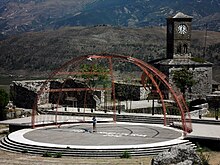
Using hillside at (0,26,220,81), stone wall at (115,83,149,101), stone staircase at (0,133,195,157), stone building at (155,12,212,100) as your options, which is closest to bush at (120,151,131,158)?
stone staircase at (0,133,195,157)

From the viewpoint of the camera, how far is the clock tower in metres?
66.2

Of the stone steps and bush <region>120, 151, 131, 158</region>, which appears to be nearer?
bush <region>120, 151, 131, 158</region>

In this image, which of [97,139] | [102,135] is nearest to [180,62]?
[102,135]

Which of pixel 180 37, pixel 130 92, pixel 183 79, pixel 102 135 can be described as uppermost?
pixel 180 37

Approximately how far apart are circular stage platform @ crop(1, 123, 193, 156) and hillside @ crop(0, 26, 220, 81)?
267 ft

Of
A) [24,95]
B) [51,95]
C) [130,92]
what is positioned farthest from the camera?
[130,92]

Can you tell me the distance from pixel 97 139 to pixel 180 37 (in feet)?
120

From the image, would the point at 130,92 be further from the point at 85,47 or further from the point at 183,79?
the point at 85,47

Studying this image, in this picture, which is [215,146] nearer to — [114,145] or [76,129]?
[114,145]

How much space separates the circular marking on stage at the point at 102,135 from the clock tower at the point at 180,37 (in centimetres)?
2931

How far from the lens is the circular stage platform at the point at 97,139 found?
96.0 feet

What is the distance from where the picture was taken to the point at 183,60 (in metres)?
64.6

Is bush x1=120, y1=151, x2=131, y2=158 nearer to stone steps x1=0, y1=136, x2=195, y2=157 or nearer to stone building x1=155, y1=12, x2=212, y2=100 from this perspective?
stone steps x1=0, y1=136, x2=195, y2=157

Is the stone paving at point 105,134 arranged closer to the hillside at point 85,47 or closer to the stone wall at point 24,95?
the stone wall at point 24,95
